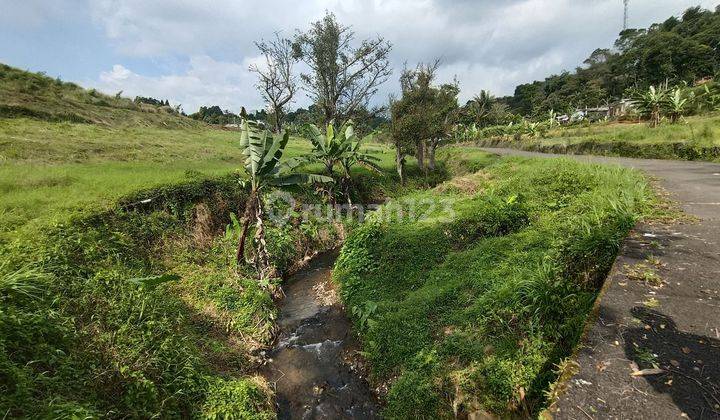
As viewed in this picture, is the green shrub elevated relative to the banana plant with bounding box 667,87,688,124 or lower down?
lower down

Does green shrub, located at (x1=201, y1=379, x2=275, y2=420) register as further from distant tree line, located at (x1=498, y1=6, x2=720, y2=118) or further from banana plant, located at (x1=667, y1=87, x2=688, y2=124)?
distant tree line, located at (x1=498, y1=6, x2=720, y2=118)

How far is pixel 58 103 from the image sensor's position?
1858cm

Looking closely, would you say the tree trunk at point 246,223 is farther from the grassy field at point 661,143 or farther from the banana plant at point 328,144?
the grassy field at point 661,143

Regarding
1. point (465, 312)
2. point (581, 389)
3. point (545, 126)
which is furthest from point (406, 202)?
point (545, 126)

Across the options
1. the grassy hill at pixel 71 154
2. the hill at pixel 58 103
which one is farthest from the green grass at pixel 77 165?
the hill at pixel 58 103

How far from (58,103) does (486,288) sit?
2333 cm

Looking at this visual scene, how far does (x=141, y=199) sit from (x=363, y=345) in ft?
24.2

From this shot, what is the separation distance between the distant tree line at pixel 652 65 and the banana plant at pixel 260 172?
50083mm

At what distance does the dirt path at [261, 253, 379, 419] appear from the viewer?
230 inches

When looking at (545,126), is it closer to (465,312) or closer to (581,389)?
(465,312)

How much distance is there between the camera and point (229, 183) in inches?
475

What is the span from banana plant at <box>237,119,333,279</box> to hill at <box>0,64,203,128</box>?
13.8m

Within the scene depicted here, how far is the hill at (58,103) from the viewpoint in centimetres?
1614

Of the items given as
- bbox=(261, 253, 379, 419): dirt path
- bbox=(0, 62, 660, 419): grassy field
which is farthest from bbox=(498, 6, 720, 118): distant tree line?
bbox=(261, 253, 379, 419): dirt path
